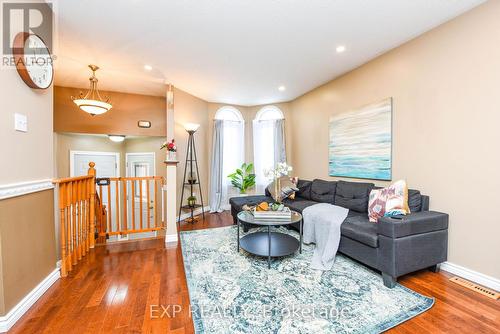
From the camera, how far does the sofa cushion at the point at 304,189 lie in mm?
3893

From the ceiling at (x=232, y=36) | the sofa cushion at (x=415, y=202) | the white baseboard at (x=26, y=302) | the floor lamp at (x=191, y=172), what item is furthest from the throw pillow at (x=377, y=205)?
the white baseboard at (x=26, y=302)

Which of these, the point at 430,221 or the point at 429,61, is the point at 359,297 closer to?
the point at 430,221

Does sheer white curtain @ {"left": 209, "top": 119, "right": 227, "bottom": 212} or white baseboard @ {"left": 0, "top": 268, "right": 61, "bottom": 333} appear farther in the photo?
sheer white curtain @ {"left": 209, "top": 119, "right": 227, "bottom": 212}

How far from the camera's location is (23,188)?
167 cm

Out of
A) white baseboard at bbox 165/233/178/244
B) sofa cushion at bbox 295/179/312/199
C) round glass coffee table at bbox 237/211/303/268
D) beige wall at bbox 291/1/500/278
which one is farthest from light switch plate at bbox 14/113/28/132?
sofa cushion at bbox 295/179/312/199

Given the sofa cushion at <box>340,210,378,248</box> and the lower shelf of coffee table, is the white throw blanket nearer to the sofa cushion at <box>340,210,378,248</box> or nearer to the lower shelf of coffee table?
the sofa cushion at <box>340,210,378,248</box>

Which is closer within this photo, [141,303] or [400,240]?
[141,303]

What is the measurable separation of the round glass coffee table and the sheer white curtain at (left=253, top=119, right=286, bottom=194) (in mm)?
2482

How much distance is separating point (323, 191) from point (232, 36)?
2654mm

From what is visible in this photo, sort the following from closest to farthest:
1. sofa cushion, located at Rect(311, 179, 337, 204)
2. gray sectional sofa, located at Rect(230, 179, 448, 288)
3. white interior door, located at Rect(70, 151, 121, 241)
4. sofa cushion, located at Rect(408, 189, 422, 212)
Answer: gray sectional sofa, located at Rect(230, 179, 448, 288) < sofa cushion, located at Rect(408, 189, 422, 212) < sofa cushion, located at Rect(311, 179, 337, 204) < white interior door, located at Rect(70, 151, 121, 241)

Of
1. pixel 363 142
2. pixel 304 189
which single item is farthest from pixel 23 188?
pixel 363 142

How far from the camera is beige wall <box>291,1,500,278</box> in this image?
1920mm

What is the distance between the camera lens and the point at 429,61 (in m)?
2.37

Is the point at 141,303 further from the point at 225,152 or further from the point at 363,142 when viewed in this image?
the point at 225,152
